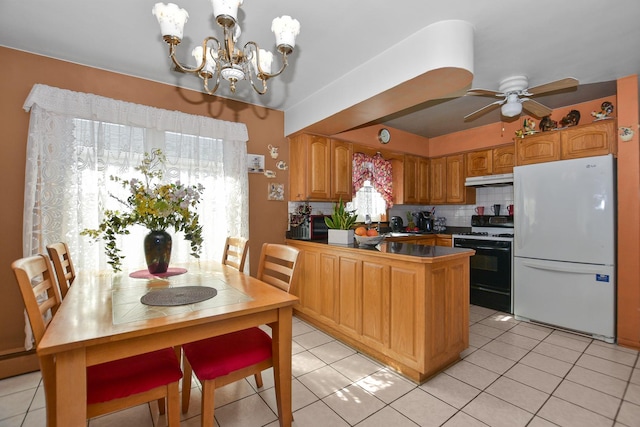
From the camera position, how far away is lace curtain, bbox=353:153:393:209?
3.92m

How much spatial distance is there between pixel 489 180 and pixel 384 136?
149cm

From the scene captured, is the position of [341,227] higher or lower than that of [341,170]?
lower

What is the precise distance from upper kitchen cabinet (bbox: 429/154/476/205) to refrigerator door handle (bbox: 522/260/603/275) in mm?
1406

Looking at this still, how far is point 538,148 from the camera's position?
10.5 ft

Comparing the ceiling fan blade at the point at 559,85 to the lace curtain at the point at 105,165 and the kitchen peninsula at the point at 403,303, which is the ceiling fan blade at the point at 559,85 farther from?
the lace curtain at the point at 105,165

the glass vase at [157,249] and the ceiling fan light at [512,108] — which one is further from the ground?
the ceiling fan light at [512,108]

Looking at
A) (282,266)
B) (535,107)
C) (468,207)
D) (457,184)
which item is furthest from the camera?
(468,207)

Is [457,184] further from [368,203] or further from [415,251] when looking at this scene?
[415,251]

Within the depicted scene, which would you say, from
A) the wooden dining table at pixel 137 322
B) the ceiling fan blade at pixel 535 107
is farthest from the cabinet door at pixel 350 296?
the ceiling fan blade at pixel 535 107

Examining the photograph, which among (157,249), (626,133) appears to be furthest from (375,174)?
(157,249)

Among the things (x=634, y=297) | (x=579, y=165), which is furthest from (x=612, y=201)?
(x=634, y=297)

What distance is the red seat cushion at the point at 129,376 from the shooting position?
3.68 ft

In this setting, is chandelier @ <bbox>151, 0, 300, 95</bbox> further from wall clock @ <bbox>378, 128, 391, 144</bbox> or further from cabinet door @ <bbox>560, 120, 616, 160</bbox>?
cabinet door @ <bbox>560, 120, 616, 160</bbox>

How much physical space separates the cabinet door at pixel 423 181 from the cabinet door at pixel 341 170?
1.43 m
